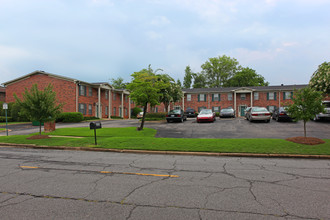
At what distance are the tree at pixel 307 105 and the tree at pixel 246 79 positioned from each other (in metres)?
56.8

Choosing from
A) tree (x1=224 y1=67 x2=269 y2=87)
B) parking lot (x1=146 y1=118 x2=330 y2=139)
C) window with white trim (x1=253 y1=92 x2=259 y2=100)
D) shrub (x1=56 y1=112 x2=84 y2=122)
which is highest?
tree (x1=224 y1=67 x2=269 y2=87)

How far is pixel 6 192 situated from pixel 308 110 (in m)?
12.0

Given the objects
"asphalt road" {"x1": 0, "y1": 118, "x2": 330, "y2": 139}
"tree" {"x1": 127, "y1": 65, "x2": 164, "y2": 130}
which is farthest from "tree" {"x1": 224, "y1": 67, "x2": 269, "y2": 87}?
"tree" {"x1": 127, "y1": 65, "x2": 164, "y2": 130}

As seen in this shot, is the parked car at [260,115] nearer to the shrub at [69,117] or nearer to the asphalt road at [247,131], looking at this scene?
the asphalt road at [247,131]

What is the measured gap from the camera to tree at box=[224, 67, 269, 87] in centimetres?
6556

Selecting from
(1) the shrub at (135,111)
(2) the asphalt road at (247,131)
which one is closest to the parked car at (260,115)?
(2) the asphalt road at (247,131)

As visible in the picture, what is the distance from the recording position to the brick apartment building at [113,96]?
31344 millimetres

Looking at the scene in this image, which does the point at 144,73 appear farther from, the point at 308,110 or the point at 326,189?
the point at 326,189

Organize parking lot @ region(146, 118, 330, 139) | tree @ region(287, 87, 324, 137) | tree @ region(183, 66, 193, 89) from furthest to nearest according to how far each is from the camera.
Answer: tree @ region(183, 66, 193, 89), parking lot @ region(146, 118, 330, 139), tree @ region(287, 87, 324, 137)

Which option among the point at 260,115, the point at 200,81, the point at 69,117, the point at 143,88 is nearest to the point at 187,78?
the point at 200,81

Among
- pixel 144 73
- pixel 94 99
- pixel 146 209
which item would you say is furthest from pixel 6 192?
pixel 94 99

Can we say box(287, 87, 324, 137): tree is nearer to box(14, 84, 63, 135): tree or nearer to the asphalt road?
the asphalt road

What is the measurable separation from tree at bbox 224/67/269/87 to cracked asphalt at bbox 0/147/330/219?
207 ft

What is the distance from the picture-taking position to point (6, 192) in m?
4.45
